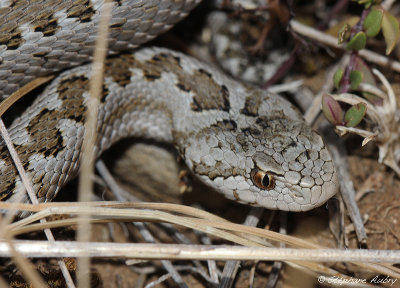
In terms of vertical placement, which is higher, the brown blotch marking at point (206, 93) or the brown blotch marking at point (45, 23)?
the brown blotch marking at point (45, 23)

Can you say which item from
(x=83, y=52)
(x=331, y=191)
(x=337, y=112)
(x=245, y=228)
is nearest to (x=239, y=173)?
(x=245, y=228)

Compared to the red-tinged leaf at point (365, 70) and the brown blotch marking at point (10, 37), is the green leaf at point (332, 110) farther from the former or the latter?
the brown blotch marking at point (10, 37)

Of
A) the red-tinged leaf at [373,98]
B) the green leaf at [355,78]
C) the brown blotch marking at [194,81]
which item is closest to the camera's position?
the green leaf at [355,78]

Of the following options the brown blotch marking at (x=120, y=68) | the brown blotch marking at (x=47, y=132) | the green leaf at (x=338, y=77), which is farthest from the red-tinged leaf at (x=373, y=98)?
the brown blotch marking at (x=47, y=132)

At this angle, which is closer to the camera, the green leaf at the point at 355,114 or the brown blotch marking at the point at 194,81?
the green leaf at the point at 355,114

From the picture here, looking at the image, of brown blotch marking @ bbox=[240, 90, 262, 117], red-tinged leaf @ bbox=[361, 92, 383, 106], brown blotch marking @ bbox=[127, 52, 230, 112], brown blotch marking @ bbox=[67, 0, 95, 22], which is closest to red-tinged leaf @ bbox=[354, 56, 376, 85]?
red-tinged leaf @ bbox=[361, 92, 383, 106]

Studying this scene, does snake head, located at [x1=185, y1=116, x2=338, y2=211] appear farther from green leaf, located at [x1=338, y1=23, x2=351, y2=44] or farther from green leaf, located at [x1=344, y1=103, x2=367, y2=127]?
green leaf, located at [x1=338, y1=23, x2=351, y2=44]

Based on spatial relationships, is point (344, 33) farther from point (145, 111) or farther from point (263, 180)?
point (145, 111)
